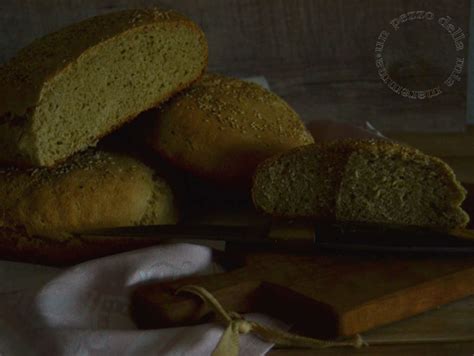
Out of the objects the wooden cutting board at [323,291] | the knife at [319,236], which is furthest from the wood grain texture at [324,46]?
the wooden cutting board at [323,291]

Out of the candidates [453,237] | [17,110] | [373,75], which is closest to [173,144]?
[17,110]

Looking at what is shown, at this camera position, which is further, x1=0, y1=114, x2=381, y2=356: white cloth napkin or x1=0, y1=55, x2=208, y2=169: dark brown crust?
x1=0, y1=55, x2=208, y2=169: dark brown crust

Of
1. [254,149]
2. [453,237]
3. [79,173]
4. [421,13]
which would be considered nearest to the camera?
[453,237]

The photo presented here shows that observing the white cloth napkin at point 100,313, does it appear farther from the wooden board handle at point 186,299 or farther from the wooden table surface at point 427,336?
the wooden table surface at point 427,336

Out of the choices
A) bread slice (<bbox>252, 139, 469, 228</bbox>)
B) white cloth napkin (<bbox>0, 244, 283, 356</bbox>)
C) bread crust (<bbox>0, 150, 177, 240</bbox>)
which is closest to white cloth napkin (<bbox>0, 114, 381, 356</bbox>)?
white cloth napkin (<bbox>0, 244, 283, 356</bbox>)

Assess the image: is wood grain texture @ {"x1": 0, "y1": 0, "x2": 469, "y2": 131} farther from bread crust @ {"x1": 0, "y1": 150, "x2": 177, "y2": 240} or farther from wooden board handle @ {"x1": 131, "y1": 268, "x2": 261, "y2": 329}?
wooden board handle @ {"x1": 131, "y1": 268, "x2": 261, "y2": 329}

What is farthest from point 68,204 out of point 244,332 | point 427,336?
point 427,336

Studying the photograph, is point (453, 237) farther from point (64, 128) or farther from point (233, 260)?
point (64, 128)

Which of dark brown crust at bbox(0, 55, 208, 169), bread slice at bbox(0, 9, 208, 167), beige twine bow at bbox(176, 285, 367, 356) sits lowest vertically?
beige twine bow at bbox(176, 285, 367, 356)
